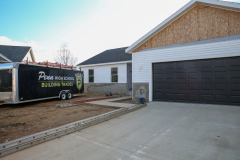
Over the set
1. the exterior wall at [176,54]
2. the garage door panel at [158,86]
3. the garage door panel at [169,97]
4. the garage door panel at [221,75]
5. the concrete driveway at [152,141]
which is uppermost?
the exterior wall at [176,54]

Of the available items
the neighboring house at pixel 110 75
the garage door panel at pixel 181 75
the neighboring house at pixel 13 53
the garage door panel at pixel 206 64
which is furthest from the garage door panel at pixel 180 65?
the neighboring house at pixel 13 53

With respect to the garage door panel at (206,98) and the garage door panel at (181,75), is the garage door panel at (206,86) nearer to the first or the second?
the garage door panel at (206,98)

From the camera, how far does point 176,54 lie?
898 cm

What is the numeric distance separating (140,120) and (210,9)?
7061 millimetres

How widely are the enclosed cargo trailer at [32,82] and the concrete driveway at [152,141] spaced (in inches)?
269

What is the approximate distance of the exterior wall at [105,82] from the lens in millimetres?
15998

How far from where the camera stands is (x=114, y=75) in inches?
658

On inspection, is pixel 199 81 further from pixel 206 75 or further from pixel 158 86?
pixel 158 86

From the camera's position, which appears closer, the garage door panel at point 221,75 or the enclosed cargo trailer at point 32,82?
the garage door panel at point 221,75

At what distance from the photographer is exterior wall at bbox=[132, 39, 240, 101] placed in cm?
753

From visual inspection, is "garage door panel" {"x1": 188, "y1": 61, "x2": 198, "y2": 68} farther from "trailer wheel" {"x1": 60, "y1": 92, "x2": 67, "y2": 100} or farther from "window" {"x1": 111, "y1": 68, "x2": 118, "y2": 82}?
"trailer wheel" {"x1": 60, "y1": 92, "x2": 67, "y2": 100}

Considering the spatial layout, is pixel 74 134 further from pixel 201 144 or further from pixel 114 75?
pixel 114 75

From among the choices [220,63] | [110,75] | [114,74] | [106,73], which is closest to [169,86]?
[220,63]

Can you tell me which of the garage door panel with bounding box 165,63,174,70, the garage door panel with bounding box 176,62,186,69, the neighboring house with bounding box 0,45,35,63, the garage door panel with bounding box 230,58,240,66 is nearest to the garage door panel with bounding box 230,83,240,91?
the garage door panel with bounding box 230,58,240,66
